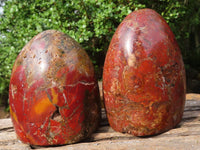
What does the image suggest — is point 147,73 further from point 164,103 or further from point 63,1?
point 63,1

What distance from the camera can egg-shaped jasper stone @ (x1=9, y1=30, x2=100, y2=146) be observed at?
159 cm

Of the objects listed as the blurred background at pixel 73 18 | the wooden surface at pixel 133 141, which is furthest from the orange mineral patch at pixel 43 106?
the blurred background at pixel 73 18

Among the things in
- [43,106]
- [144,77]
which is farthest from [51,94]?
[144,77]

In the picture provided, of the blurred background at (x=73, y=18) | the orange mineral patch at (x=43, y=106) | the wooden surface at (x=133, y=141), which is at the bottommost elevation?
the wooden surface at (x=133, y=141)

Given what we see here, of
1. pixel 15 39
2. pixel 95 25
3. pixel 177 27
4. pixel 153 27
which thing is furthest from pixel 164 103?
pixel 177 27

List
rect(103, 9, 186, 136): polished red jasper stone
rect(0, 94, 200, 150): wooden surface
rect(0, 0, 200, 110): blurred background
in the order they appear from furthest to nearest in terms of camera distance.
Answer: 1. rect(0, 0, 200, 110): blurred background
2. rect(103, 9, 186, 136): polished red jasper stone
3. rect(0, 94, 200, 150): wooden surface

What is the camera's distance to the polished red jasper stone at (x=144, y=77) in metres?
1.64

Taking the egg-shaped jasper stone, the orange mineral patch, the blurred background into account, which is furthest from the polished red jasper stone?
the blurred background

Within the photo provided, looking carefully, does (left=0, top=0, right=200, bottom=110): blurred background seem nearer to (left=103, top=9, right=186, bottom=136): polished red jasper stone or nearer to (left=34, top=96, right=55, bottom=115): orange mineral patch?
(left=103, top=9, right=186, bottom=136): polished red jasper stone

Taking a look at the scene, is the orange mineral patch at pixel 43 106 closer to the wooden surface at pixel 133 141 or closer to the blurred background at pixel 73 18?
the wooden surface at pixel 133 141

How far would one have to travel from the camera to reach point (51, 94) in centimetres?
158

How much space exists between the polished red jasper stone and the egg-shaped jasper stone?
25 cm

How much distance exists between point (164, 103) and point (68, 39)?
0.94 meters

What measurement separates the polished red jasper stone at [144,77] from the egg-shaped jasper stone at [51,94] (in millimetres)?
254
